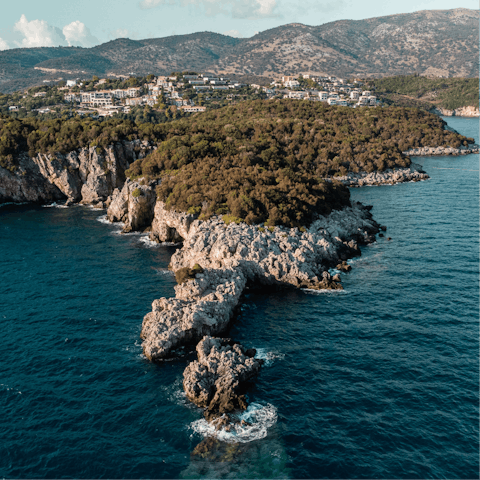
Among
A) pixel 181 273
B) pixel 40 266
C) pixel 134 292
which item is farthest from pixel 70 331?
pixel 40 266

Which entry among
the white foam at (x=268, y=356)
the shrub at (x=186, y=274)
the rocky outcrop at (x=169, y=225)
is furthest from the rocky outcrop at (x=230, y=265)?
the white foam at (x=268, y=356)

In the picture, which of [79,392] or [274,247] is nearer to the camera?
[79,392]

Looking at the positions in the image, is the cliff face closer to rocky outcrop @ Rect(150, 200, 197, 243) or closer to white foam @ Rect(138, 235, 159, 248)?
white foam @ Rect(138, 235, 159, 248)

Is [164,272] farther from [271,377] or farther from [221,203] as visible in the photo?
[271,377]

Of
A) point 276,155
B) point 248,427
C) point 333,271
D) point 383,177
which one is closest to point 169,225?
point 333,271

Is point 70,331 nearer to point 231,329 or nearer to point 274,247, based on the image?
point 231,329

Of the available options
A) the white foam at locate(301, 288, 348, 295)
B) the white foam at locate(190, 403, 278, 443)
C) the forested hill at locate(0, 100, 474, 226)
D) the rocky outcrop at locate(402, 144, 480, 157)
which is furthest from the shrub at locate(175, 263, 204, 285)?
the rocky outcrop at locate(402, 144, 480, 157)

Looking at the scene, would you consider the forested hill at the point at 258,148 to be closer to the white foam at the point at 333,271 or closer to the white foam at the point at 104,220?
the white foam at the point at 333,271

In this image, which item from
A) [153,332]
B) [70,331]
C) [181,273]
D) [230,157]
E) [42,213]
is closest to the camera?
[153,332]
